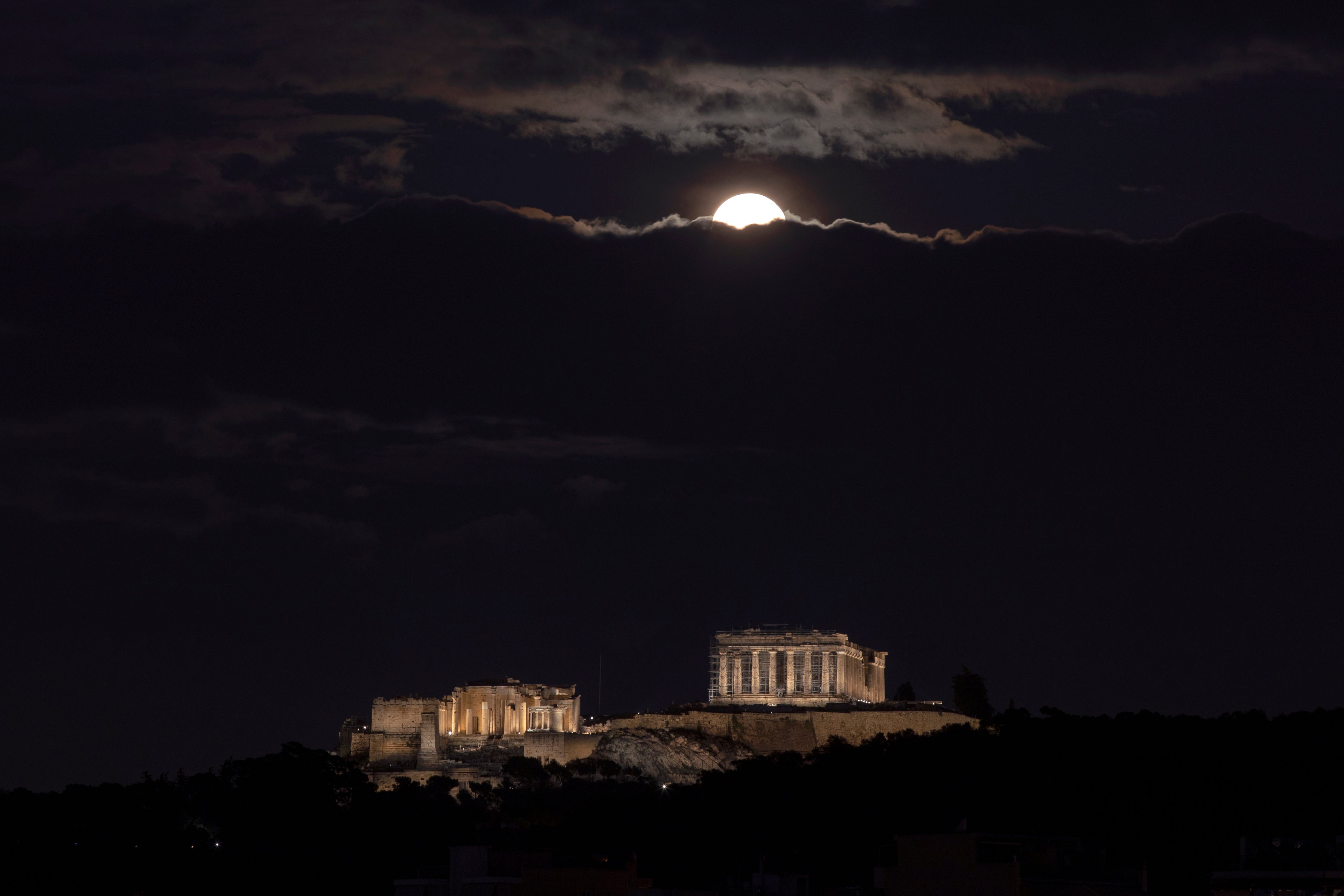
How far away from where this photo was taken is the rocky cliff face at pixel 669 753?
389ft

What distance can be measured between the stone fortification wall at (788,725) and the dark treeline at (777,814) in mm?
17349

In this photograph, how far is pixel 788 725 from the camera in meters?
128

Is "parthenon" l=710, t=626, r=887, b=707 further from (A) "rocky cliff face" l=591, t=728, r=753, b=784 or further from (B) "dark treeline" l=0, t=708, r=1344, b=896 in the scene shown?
(B) "dark treeline" l=0, t=708, r=1344, b=896

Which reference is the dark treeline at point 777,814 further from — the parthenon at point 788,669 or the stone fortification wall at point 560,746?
the parthenon at point 788,669

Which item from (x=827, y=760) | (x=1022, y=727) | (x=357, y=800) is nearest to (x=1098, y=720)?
(x=1022, y=727)

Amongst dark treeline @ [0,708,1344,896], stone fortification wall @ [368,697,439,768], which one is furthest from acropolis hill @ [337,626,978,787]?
dark treeline @ [0,708,1344,896]

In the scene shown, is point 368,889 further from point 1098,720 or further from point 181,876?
point 1098,720

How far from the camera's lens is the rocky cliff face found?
11869cm

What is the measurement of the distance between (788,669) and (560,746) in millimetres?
21540

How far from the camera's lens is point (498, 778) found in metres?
120

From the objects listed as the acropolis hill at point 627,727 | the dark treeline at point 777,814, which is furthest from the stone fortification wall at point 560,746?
the dark treeline at point 777,814

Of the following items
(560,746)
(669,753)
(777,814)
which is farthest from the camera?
(560,746)

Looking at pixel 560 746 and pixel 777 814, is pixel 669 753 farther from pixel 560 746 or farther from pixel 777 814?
pixel 777 814

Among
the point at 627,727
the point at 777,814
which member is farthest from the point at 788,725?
the point at 777,814
